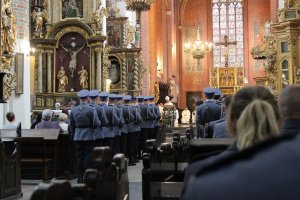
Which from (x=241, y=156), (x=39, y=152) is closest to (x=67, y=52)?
(x=39, y=152)

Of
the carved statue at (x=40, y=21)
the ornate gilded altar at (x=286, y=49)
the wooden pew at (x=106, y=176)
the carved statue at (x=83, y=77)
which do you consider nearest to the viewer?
the wooden pew at (x=106, y=176)

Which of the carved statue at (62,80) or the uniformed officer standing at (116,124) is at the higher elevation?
the carved statue at (62,80)

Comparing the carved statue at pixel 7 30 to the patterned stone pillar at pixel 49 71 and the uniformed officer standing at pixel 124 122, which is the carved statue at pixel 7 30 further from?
the patterned stone pillar at pixel 49 71

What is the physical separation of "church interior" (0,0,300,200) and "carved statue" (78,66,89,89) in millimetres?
43

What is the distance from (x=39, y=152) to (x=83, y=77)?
11.8 m

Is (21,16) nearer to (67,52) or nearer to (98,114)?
(98,114)

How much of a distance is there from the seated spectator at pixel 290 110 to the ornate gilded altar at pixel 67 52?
65.7 ft

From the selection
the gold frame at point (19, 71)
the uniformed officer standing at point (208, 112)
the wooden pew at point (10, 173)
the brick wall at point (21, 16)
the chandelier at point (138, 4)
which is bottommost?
the wooden pew at point (10, 173)

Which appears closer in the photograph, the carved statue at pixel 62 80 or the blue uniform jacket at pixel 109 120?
the blue uniform jacket at pixel 109 120

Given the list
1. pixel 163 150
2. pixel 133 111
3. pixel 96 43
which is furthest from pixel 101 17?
pixel 163 150

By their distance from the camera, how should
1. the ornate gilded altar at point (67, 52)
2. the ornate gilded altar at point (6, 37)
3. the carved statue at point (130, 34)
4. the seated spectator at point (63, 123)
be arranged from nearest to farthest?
the ornate gilded altar at point (6, 37), the seated spectator at point (63, 123), the ornate gilded altar at point (67, 52), the carved statue at point (130, 34)

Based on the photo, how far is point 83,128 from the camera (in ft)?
39.2

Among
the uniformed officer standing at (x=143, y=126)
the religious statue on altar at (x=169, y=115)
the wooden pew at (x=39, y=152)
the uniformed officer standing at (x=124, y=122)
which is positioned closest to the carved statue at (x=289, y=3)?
the religious statue on altar at (x=169, y=115)

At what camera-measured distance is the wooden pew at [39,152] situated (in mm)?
11664
